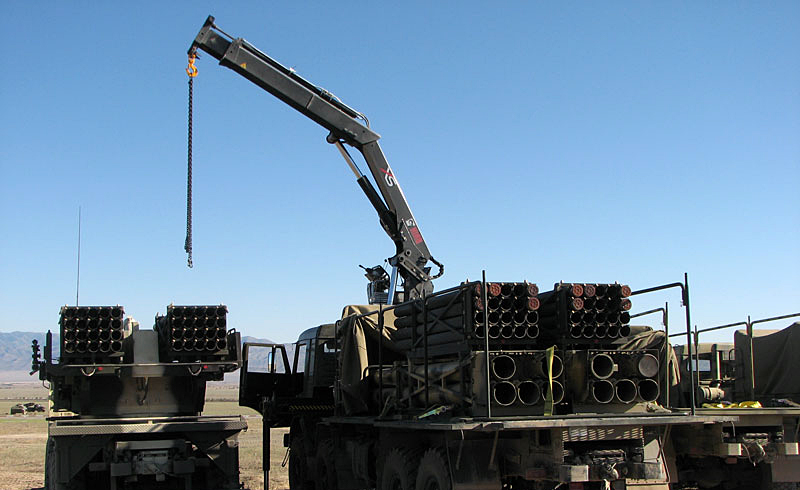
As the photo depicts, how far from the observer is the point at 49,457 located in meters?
12.8

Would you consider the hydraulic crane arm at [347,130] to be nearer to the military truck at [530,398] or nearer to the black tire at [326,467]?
the black tire at [326,467]

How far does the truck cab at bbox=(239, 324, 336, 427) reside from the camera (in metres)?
15.1

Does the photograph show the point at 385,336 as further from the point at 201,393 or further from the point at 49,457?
the point at 49,457

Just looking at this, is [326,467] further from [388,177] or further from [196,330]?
[388,177]

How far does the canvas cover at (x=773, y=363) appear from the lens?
12668mm

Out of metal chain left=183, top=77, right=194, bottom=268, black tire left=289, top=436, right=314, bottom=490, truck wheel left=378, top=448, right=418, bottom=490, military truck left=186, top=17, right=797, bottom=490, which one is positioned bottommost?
black tire left=289, top=436, right=314, bottom=490

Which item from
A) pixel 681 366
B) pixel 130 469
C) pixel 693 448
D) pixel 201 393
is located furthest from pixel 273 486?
pixel 693 448

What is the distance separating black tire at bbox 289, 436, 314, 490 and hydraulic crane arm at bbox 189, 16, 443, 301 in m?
3.56

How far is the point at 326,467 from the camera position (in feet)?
46.8

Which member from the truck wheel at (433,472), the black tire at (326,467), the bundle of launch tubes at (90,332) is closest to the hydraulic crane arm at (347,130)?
the black tire at (326,467)

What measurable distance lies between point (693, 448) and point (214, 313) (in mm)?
6760

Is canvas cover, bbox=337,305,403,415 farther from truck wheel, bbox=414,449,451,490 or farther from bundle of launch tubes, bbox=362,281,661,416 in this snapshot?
bundle of launch tubes, bbox=362,281,661,416

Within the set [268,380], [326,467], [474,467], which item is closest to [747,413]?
[474,467]

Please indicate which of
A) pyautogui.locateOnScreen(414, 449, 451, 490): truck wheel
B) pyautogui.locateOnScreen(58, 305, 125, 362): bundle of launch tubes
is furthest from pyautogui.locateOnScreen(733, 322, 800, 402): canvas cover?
pyautogui.locateOnScreen(58, 305, 125, 362): bundle of launch tubes
